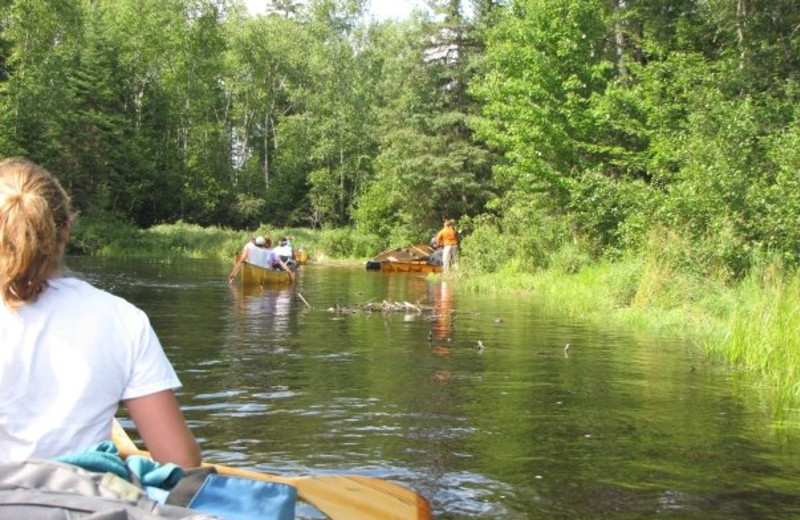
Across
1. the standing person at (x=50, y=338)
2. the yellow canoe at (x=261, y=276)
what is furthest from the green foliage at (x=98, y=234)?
the standing person at (x=50, y=338)

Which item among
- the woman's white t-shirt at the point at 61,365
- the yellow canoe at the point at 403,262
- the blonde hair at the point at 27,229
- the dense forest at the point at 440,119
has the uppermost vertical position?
the dense forest at the point at 440,119

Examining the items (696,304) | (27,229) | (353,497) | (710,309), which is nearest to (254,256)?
(696,304)

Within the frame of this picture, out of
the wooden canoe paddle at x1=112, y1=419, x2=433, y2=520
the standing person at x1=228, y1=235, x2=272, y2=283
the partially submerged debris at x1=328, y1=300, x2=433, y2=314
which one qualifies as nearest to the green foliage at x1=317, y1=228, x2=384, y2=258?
the standing person at x1=228, y1=235, x2=272, y2=283

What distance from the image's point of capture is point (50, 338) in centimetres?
266

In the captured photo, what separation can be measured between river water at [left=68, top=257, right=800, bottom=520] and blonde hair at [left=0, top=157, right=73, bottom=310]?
276cm

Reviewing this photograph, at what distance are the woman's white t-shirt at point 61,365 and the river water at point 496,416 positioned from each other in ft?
8.10

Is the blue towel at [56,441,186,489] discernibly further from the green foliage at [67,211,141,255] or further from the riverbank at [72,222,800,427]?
the green foliage at [67,211,141,255]

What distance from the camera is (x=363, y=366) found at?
10.4 metres

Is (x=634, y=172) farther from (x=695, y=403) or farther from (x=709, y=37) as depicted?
(x=695, y=403)

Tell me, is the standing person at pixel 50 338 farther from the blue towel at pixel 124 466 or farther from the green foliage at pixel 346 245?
the green foliage at pixel 346 245

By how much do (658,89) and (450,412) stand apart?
17.0 meters

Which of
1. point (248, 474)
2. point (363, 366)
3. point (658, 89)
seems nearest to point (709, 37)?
point (658, 89)

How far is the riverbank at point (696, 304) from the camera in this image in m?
8.86

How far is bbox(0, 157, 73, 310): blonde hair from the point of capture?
99.2 inches
